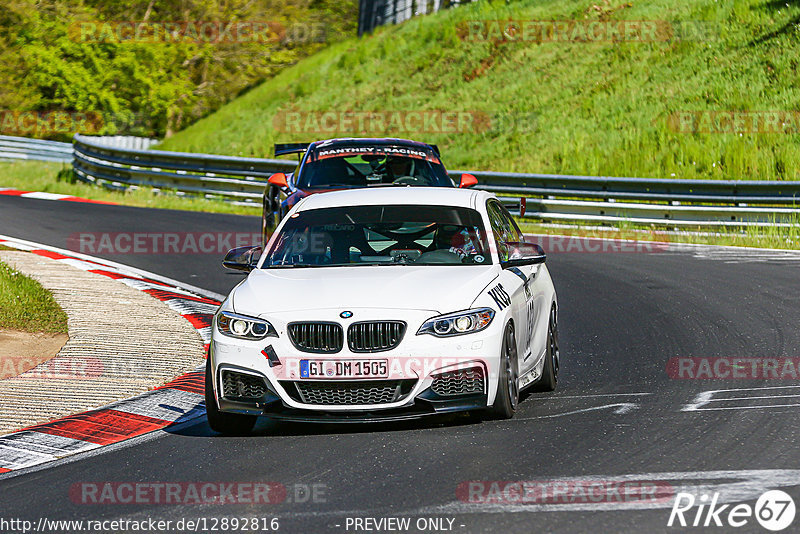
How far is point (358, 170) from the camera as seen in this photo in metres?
14.9

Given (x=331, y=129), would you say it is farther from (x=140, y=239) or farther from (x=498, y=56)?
(x=140, y=239)

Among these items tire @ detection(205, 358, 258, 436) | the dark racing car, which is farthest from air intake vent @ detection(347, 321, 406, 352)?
the dark racing car

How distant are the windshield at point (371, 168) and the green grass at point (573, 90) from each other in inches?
488

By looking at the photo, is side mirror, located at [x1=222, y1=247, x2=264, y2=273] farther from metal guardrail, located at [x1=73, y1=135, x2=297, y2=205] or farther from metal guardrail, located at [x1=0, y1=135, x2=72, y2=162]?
metal guardrail, located at [x1=0, y1=135, x2=72, y2=162]

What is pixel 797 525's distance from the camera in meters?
5.04

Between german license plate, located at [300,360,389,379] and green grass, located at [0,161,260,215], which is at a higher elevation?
german license plate, located at [300,360,389,379]

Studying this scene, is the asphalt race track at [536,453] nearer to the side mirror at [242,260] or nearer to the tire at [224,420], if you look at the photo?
the tire at [224,420]

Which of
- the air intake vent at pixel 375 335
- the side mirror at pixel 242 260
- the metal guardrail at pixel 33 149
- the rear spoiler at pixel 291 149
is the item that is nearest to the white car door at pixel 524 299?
the air intake vent at pixel 375 335

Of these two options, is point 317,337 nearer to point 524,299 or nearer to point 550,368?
point 524,299

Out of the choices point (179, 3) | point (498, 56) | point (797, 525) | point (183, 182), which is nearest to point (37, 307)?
point (797, 525)

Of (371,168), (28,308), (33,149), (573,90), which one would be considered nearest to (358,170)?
(371,168)

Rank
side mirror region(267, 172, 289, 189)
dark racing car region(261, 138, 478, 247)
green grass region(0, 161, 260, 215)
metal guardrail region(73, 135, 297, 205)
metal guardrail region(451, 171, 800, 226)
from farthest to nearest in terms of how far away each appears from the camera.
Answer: metal guardrail region(73, 135, 297, 205) < green grass region(0, 161, 260, 215) < metal guardrail region(451, 171, 800, 226) < side mirror region(267, 172, 289, 189) < dark racing car region(261, 138, 478, 247)

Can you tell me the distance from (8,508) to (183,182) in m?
21.8

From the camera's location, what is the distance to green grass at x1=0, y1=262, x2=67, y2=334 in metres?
11.2
